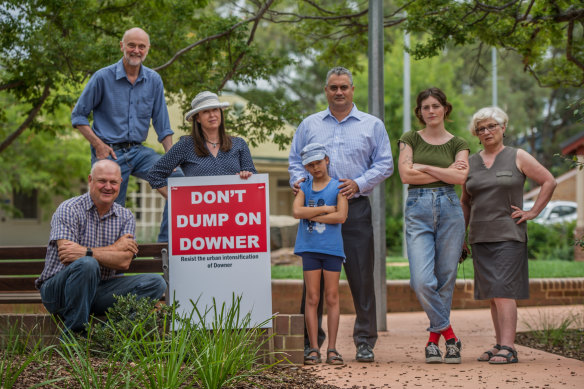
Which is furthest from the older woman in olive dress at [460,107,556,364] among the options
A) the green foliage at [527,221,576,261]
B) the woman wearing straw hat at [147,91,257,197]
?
the green foliage at [527,221,576,261]

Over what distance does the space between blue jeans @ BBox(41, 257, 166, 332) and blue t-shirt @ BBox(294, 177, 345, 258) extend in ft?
3.85

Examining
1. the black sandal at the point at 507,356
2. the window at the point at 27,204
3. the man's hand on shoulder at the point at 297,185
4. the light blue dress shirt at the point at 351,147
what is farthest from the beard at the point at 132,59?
the window at the point at 27,204

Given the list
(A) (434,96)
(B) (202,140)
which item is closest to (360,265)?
(A) (434,96)

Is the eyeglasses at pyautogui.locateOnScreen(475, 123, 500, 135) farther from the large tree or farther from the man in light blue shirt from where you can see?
the large tree

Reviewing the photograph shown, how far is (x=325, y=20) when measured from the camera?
11.1 metres

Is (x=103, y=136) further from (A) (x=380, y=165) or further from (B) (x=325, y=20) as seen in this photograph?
(B) (x=325, y=20)

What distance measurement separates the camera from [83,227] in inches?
206

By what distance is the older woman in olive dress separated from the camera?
5867 millimetres

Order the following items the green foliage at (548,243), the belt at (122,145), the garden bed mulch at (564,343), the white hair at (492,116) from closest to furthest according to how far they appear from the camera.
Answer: the white hair at (492,116)
the belt at (122,145)
the garden bed mulch at (564,343)
the green foliage at (548,243)

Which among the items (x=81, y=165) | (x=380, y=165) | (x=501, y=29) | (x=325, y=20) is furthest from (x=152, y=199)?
A: (x=380, y=165)

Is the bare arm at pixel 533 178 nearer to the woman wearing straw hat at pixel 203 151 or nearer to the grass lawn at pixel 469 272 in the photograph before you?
the woman wearing straw hat at pixel 203 151

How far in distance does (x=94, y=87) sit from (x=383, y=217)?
3.53m

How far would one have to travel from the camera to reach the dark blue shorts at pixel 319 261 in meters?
5.59

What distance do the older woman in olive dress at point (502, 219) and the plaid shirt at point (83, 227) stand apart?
286cm
